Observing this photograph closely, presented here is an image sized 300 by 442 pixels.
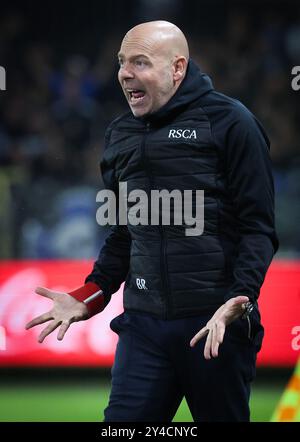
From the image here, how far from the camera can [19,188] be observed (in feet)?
27.4

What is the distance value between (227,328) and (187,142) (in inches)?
27.8

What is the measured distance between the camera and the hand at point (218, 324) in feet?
11.2

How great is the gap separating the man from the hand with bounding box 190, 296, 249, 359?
7cm

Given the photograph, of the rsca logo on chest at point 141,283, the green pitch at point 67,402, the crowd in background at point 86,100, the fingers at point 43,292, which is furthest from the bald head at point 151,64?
the crowd in background at point 86,100

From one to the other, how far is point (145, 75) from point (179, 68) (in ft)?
0.48

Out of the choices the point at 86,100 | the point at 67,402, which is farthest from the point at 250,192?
the point at 86,100

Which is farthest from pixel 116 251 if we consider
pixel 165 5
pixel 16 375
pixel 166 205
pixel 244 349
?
pixel 165 5

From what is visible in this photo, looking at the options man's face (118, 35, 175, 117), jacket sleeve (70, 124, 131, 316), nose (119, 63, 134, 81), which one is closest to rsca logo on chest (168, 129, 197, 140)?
man's face (118, 35, 175, 117)

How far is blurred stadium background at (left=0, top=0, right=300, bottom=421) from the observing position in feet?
24.3

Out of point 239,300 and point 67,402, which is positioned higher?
point 67,402

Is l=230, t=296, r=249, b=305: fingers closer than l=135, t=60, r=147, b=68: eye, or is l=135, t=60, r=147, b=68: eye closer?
l=230, t=296, r=249, b=305: fingers

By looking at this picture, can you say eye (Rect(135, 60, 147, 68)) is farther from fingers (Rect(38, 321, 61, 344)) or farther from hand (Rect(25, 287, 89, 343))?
fingers (Rect(38, 321, 61, 344))

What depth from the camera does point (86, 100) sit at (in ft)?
33.5

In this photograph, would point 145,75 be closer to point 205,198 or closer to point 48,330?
point 205,198
